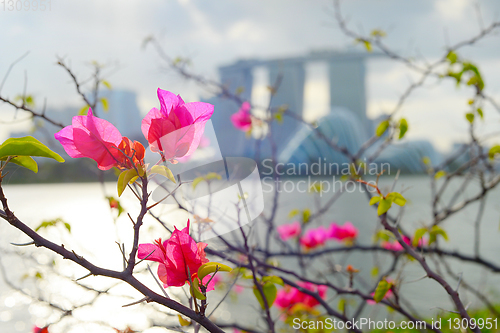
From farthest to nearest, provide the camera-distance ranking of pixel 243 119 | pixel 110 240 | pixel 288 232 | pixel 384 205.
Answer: pixel 288 232 → pixel 243 119 → pixel 110 240 → pixel 384 205

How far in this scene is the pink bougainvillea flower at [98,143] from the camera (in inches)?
9.4

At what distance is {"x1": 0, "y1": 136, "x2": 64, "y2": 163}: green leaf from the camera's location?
24 centimetres

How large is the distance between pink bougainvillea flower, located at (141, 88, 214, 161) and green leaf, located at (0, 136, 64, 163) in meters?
0.07

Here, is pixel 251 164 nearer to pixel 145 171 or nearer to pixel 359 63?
pixel 145 171

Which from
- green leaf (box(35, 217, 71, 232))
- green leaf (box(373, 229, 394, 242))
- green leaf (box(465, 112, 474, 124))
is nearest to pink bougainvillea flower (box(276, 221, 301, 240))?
green leaf (box(373, 229, 394, 242))

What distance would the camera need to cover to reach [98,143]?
9.6 inches

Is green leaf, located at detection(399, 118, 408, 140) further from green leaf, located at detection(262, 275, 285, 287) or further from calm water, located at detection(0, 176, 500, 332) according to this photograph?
green leaf, located at detection(262, 275, 285, 287)

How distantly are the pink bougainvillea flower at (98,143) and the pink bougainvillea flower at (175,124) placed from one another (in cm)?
2

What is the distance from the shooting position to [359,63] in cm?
1831

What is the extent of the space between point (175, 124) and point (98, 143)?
6 cm

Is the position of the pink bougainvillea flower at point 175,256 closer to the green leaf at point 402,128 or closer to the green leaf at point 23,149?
the green leaf at point 23,149

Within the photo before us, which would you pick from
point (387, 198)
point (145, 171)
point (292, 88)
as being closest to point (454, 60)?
point (387, 198)

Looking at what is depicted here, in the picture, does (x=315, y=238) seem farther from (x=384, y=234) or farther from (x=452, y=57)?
(x=452, y=57)

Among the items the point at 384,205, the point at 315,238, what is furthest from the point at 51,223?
the point at 315,238
